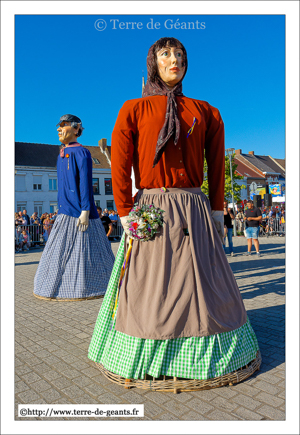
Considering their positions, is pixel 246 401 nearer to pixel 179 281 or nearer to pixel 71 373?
pixel 179 281

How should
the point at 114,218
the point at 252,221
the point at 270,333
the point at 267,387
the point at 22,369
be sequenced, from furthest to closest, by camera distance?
the point at 114,218
the point at 252,221
the point at 270,333
the point at 22,369
the point at 267,387

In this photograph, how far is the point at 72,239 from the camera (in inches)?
205

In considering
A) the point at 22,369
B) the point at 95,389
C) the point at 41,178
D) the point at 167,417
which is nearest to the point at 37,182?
the point at 41,178

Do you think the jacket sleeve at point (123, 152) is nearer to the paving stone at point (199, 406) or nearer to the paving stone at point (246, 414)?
the paving stone at point (199, 406)

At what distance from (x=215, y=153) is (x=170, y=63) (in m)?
0.79

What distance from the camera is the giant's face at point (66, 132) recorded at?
5.22 metres

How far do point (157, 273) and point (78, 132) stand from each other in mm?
3606

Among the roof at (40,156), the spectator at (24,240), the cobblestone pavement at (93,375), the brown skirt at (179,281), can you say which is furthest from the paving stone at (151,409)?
the roof at (40,156)

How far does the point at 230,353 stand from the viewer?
252 centimetres

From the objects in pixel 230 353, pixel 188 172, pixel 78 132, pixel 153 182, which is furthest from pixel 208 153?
pixel 78 132

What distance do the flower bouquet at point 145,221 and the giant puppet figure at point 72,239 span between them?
2.76 metres

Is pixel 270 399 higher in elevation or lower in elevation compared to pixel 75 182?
lower

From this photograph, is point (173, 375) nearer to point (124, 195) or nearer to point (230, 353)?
point (230, 353)

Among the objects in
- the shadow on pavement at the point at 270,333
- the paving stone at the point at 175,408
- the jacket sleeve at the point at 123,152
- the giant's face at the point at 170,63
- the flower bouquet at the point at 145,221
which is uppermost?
the giant's face at the point at 170,63
